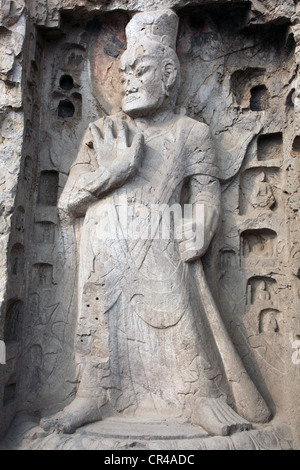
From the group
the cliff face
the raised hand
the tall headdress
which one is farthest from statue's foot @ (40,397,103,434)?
the tall headdress

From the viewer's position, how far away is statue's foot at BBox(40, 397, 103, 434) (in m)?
3.77

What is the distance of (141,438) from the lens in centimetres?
369

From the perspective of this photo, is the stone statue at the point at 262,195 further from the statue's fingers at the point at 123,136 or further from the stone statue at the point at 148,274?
the statue's fingers at the point at 123,136

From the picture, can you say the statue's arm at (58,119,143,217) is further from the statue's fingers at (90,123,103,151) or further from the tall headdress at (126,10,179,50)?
the tall headdress at (126,10,179,50)

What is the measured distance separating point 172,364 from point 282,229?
1.63 meters

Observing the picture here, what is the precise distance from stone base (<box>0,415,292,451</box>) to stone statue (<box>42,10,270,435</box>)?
0.09 meters

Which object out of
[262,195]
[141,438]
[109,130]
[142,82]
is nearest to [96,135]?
[109,130]

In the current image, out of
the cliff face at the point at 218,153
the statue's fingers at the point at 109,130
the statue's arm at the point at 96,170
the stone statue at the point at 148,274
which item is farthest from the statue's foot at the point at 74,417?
the statue's fingers at the point at 109,130

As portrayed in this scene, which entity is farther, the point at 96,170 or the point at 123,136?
the point at 123,136

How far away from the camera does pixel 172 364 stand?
4.04 metres

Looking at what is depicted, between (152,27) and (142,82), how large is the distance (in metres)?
0.55

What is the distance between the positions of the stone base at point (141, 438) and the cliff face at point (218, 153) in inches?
6.9

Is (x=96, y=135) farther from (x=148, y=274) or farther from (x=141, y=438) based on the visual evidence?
(x=141, y=438)

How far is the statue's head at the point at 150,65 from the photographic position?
4.51 meters
